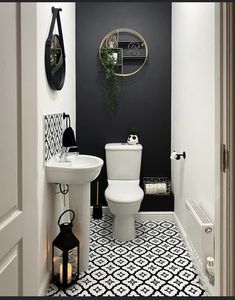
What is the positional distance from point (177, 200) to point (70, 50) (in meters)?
2.08

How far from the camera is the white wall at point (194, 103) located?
1942mm

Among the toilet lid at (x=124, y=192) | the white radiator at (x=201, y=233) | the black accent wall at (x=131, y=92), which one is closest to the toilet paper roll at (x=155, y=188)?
the black accent wall at (x=131, y=92)

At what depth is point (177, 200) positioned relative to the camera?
3211 millimetres

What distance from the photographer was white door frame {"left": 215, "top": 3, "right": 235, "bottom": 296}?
0.88m

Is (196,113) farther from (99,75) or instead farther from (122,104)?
(99,75)

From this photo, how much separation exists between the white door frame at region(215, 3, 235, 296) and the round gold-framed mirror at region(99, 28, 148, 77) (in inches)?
102

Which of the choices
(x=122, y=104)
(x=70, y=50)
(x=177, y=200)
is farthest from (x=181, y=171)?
(x=70, y=50)

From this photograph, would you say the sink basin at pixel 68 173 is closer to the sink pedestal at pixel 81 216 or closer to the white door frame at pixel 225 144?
the sink pedestal at pixel 81 216

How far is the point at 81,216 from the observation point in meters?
2.27

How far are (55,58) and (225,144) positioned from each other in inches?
71.9

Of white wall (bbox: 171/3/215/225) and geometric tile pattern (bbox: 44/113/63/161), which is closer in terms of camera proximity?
white wall (bbox: 171/3/215/225)

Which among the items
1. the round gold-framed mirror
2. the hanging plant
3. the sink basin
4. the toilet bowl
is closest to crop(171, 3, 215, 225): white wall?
the round gold-framed mirror

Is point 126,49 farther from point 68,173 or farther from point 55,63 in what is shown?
point 68,173

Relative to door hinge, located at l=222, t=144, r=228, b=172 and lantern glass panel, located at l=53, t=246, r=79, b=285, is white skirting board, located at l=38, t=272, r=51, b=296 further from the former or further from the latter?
door hinge, located at l=222, t=144, r=228, b=172
